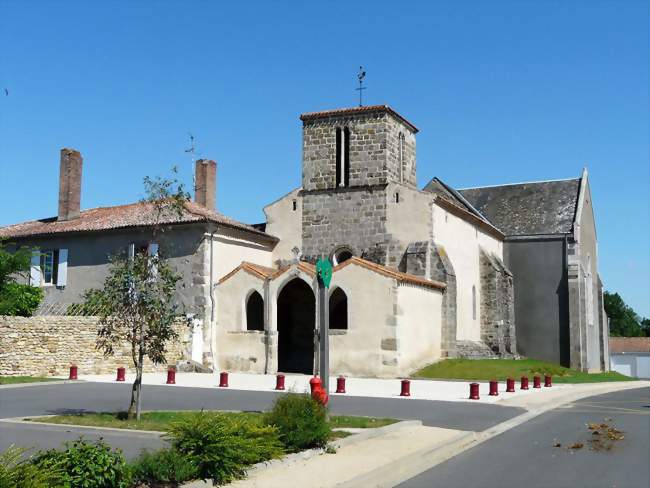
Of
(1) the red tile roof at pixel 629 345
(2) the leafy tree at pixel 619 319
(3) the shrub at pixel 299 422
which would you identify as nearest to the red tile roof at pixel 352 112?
(3) the shrub at pixel 299 422

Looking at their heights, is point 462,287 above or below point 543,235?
below

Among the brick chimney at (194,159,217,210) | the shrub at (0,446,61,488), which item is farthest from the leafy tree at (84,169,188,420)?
the brick chimney at (194,159,217,210)

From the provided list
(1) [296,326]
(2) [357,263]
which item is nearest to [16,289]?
(1) [296,326]

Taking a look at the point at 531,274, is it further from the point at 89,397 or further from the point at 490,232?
the point at 89,397

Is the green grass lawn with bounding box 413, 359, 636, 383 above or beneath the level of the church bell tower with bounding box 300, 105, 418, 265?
beneath

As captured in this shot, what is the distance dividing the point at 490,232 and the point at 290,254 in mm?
11240

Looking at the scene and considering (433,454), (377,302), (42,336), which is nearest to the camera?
(433,454)

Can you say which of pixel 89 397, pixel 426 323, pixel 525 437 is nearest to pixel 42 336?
pixel 89 397

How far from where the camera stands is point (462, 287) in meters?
33.5

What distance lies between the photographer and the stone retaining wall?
23781 mm

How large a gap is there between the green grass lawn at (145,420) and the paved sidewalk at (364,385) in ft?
17.6

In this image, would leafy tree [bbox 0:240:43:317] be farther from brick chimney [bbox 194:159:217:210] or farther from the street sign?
the street sign

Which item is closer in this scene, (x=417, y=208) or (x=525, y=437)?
(x=525, y=437)

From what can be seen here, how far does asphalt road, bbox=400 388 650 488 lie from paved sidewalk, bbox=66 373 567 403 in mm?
5433
